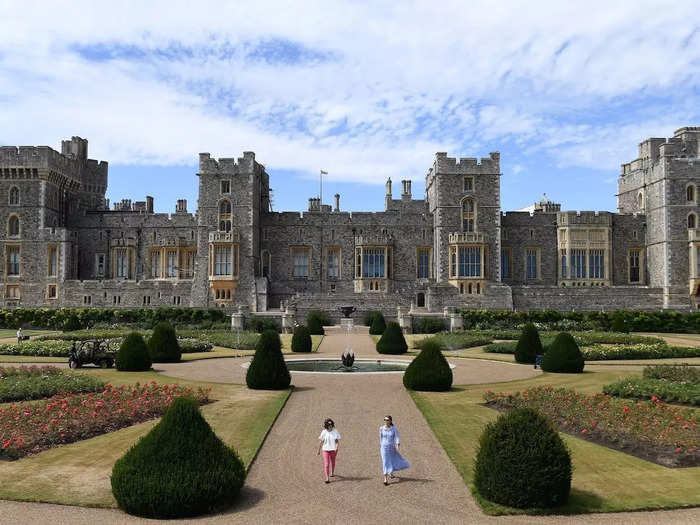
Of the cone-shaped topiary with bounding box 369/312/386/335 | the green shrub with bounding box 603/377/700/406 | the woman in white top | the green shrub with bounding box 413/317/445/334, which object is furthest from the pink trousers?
the green shrub with bounding box 413/317/445/334

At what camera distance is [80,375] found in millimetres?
19734

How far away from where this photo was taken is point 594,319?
4234 centimetres

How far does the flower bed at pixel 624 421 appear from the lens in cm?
1230

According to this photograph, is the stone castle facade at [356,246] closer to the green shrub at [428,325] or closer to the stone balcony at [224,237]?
the stone balcony at [224,237]

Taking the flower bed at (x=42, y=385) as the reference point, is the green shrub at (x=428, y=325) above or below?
above

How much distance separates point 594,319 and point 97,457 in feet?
120

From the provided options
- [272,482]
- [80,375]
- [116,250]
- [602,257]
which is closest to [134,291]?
[116,250]

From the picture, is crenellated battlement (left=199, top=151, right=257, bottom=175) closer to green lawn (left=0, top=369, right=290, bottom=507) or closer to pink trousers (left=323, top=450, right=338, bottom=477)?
green lawn (left=0, top=369, right=290, bottom=507)

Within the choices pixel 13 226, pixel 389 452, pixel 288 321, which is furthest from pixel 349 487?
pixel 13 226

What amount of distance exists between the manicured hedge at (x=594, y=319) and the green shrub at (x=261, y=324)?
1220 cm

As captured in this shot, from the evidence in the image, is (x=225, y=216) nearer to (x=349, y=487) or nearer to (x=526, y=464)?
(x=349, y=487)

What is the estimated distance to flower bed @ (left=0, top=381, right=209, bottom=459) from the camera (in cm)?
1259

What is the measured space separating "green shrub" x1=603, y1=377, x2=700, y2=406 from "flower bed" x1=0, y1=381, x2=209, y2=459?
1098 centimetres

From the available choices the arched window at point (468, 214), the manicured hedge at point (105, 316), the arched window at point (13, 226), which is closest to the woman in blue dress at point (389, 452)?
the manicured hedge at point (105, 316)
